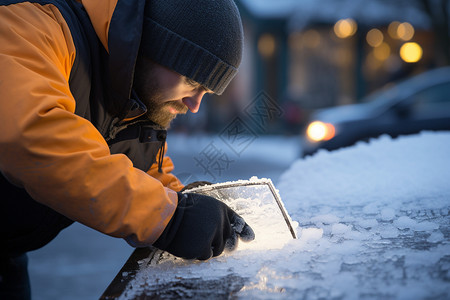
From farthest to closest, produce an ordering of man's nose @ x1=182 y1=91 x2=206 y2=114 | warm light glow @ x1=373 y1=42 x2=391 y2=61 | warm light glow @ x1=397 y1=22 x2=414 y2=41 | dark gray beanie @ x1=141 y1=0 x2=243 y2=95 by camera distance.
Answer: warm light glow @ x1=373 y1=42 x2=391 y2=61
warm light glow @ x1=397 y1=22 x2=414 y2=41
man's nose @ x1=182 y1=91 x2=206 y2=114
dark gray beanie @ x1=141 y1=0 x2=243 y2=95

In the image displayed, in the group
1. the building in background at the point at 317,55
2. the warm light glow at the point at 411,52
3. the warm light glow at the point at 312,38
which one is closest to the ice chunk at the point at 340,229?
the building in background at the point at 317,55

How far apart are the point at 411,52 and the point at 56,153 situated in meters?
17.0

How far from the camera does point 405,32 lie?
1619 cm

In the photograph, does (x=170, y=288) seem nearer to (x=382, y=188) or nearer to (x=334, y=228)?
(x=334, y=228)

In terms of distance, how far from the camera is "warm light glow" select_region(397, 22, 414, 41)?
16016 millimetres

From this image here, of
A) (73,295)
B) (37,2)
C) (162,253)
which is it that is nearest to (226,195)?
(162,253)

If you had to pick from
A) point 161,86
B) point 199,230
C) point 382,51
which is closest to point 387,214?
point 199,230

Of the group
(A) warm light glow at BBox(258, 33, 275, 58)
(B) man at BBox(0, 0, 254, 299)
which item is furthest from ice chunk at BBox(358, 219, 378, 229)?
(A) warm light glow at BBox(258, 33, 275, 58)

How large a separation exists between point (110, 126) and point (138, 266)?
0.58m

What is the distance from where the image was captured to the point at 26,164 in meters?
1.12

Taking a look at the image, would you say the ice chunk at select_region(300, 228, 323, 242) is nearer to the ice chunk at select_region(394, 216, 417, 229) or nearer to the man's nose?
the ice chunk at select_region(394, 216, 417, 229)

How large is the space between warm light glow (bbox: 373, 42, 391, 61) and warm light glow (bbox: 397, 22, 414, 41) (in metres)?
0.58

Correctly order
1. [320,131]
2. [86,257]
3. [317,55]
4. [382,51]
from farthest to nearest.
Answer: [382,51] < [317,55] < [320,131] < [86,257]

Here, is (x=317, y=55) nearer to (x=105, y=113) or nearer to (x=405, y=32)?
(x=405, y=32)
